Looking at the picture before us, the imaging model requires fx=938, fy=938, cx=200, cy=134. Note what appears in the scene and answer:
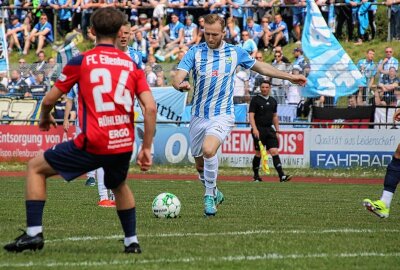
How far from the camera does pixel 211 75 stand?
471 inches

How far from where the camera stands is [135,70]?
783 cm

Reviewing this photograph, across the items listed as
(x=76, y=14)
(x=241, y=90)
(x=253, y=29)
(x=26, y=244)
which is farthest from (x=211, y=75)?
(x=76, y=14)

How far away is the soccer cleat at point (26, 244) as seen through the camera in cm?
777

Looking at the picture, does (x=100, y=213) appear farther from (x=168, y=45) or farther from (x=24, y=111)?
(x=168, y=45)

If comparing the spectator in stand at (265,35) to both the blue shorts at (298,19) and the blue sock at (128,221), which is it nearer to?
the blue shorts at (298,19)

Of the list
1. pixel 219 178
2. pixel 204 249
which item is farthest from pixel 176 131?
pixel 204 249

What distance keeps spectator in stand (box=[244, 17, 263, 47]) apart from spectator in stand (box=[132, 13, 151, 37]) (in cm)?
343

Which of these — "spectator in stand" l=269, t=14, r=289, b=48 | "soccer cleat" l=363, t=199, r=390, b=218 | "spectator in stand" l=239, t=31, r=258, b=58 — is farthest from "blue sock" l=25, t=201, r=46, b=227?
"spectator in stand" l=269, t=14, r=289, b=48

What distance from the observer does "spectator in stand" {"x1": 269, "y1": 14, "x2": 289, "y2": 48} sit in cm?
2975

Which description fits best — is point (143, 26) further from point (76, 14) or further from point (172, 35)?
point (76, 14)

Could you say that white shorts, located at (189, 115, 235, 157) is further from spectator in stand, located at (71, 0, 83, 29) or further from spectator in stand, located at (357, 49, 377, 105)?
spectator in stand, located at (71, 0, 83, 29)

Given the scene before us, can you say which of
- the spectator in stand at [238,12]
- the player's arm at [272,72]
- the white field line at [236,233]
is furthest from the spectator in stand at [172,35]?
the white field line at [236,233]

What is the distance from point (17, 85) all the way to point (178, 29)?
645 centimetres

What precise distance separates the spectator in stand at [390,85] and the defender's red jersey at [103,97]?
16.9 metres
